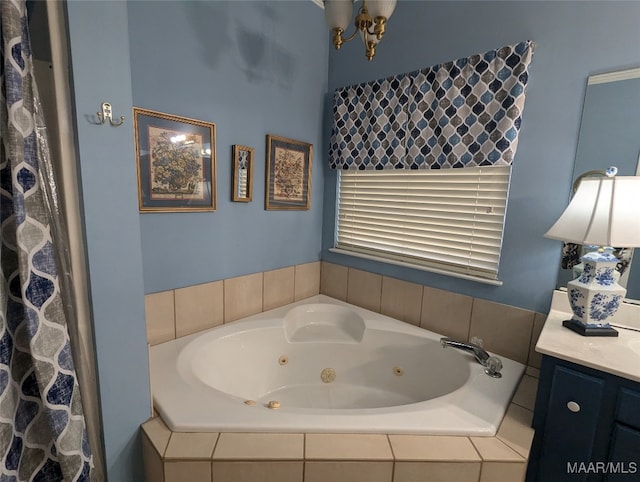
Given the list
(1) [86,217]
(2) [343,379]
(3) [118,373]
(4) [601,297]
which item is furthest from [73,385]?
(4) [601,297]

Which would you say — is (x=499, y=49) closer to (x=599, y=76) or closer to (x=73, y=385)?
(x=599, y=76)

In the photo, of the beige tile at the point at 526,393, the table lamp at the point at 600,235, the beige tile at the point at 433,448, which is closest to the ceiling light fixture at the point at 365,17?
the table lamp at the point at 600,235

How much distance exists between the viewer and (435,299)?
6.23ft

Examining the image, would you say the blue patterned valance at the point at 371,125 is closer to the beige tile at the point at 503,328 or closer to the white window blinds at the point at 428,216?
the white window blinds at the point at 428,216

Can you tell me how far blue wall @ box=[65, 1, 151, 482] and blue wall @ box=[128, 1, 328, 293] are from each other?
534mm

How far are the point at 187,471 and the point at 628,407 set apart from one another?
1.37m

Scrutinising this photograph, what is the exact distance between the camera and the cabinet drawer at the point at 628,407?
980 millimetres

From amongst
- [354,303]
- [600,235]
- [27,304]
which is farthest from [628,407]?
[27,304]

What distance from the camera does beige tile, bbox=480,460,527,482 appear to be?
1030 millimetres

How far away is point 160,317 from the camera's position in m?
1.64

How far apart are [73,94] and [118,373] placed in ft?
2.82

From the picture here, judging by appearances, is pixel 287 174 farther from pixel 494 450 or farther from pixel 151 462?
pixel 494 450

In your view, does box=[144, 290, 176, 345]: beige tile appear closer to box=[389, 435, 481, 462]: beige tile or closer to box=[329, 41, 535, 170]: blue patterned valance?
box=[389, 435, 481, 462]: beige tile

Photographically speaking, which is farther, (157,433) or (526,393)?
(526,393)
